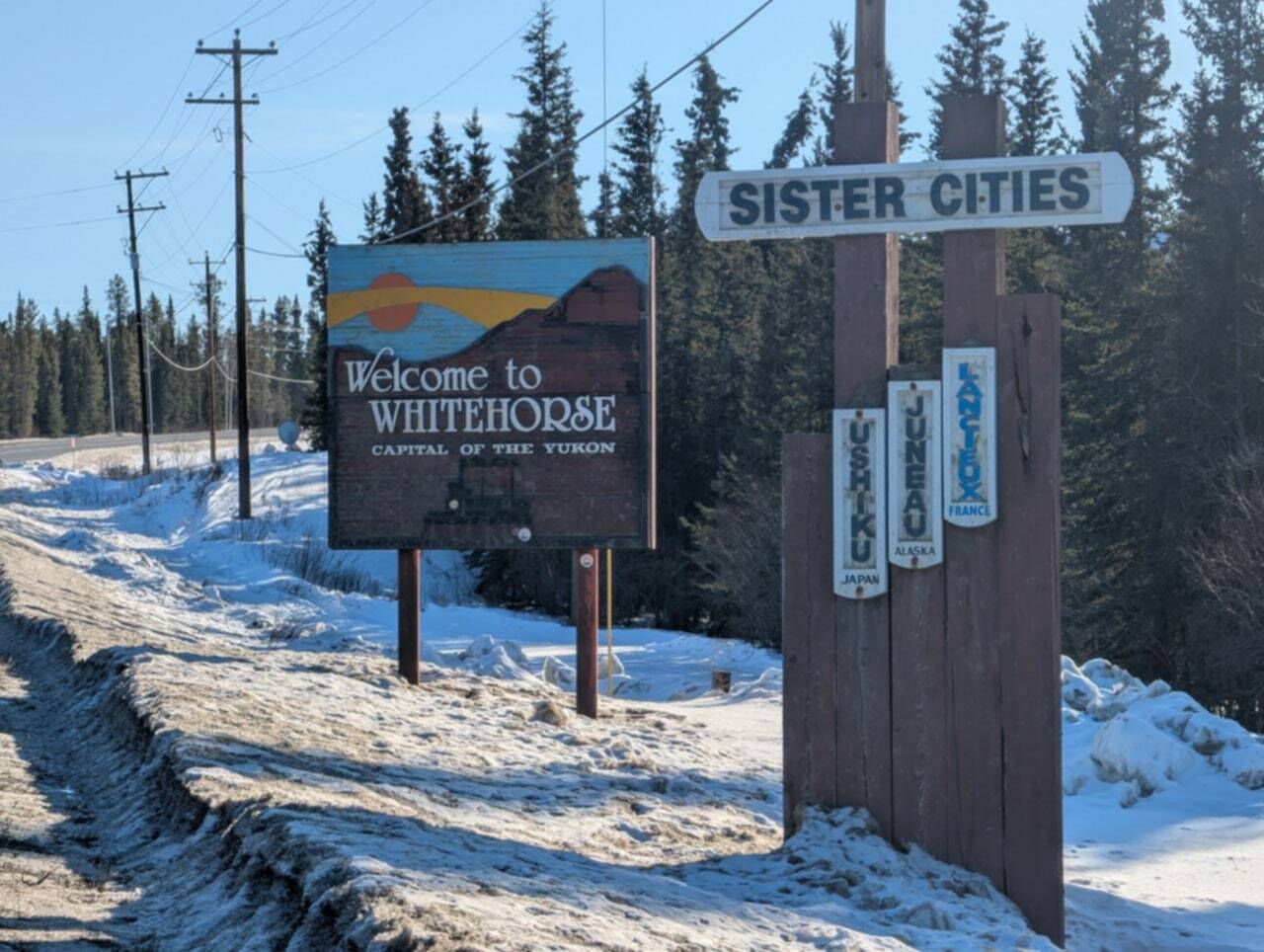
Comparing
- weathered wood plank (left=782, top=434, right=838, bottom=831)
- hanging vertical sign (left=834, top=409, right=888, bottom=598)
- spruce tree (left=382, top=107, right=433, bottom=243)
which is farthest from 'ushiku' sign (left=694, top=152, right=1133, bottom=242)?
spruce tree (left=382, top=107, right=433, bottom=243)

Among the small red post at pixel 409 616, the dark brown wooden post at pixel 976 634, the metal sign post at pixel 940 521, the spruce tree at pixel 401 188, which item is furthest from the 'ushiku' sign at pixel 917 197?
the spruce tree at pixel 401 188

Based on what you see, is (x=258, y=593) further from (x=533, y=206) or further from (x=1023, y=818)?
(x=533, y=206)

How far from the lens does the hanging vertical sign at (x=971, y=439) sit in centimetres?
755

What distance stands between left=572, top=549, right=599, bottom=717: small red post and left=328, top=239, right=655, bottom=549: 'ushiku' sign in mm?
394

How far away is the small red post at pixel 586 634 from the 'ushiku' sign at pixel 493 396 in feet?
1.29

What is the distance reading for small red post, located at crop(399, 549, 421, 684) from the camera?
47.0 feet

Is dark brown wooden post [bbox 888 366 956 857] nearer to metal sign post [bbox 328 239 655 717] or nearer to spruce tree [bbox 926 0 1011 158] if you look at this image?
metal sign post [bbox 328 239 655 717]

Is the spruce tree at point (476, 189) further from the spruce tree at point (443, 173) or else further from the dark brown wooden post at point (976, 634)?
the dark brown wooden post at point (976, 634)

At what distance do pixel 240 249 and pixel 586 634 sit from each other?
2678 centimetres

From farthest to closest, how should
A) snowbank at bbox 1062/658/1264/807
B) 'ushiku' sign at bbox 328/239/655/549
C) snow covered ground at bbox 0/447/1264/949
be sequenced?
1. 'ushiku' sign at bbox 328/239/655/549
2. snowbank at bbox 1062/658/1264/807
3. snow covered ground at bbox 0/447/1264/949

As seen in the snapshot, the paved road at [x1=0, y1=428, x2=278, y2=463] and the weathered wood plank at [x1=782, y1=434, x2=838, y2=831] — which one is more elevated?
the paved road at [x1=0, y1=428, x2=278, y2=463]

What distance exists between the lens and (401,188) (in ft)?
188

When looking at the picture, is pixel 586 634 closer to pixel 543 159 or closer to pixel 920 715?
pixel 920 715

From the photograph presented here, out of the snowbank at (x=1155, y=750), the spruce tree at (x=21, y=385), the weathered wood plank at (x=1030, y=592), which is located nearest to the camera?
Result: the weathered wood plank at (x=1030, y=592)
